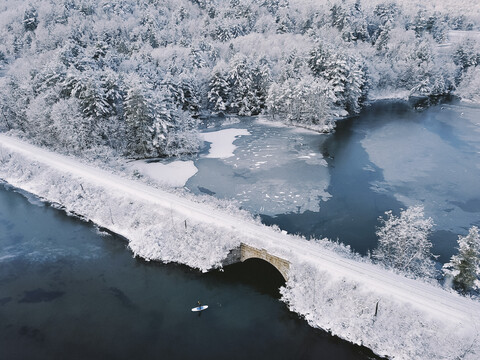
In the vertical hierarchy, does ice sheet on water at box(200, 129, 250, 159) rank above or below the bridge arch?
below

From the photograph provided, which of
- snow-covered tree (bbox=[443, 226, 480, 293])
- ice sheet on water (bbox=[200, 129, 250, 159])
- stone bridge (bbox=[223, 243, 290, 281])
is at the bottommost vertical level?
ice sheet on water (bbox=[200, 129, 250, 159])

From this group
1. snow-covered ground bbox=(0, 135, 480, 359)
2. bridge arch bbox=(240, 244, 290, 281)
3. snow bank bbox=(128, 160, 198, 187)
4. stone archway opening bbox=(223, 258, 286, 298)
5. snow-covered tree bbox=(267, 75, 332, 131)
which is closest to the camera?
snow-covered ground bbox=(0, 135, 480, 359)

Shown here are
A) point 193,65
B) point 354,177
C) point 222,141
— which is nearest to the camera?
point 354,177

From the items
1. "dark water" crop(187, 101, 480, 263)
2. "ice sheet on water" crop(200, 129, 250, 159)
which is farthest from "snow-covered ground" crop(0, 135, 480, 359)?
"ice sheet on water" crop(200, 129, 250, 159)

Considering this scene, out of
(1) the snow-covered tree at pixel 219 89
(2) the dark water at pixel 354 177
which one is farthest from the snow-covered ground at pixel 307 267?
(1) the snow-covered tree at pixel 219 89

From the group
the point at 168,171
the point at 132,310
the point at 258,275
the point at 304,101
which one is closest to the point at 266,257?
the point at 258,275

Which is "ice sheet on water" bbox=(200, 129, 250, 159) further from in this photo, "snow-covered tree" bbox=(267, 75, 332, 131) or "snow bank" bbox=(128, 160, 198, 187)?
"snow-covered tree" bbox=(267, 75, 332, 131)

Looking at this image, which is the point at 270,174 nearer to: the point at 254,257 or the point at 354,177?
the point at 354,177

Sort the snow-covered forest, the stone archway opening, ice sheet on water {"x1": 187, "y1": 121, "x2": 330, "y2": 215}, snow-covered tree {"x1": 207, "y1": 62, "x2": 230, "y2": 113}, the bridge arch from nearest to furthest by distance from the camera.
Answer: the bridge arch < the stone archway opening < ice sheet on water {"x1": 187, "y1": 121, "x2": 330, "y2": 215} < the snow-covered forest < snow-covered tree {"x1": 207, "y1": 62, "x2": 230, "y2": 113}
